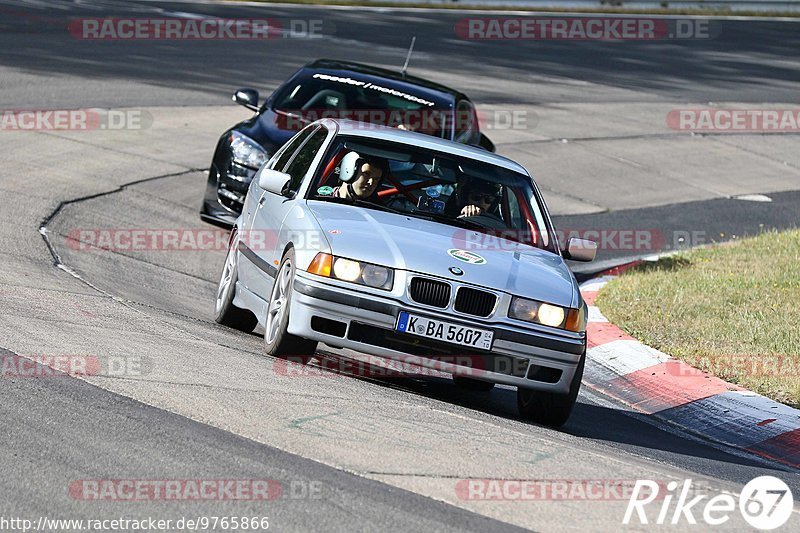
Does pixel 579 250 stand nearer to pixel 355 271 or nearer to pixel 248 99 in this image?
pixel 355 271

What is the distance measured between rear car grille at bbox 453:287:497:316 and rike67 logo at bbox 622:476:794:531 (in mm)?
Answer: 1546

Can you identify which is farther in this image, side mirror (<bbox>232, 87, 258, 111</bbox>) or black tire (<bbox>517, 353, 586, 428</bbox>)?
side mirror (<bbox>232, 87, 258, 111</bbox>)

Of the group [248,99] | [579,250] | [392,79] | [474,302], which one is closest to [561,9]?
[392,79]

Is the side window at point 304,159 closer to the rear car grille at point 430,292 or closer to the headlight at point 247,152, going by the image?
the rear car grille at point 430,292

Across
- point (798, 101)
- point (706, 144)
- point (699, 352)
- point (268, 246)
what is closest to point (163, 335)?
point (268, 246)

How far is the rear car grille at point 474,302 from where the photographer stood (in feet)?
23.7

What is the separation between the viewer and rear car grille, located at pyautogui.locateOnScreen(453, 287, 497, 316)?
7.24 metres

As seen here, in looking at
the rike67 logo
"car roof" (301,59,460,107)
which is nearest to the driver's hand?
the rike67 logo

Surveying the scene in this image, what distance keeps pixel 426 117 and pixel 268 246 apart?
4595mm

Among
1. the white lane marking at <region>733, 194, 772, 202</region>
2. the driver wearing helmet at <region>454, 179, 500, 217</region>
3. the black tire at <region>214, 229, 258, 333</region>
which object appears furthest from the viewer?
the white lane marking at <region>733, 194, 772, 202</region>

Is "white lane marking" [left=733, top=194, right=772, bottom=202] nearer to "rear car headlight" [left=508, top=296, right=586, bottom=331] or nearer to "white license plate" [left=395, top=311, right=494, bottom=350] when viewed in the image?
"rear car headlight" [left=508, top=296, right=586, bottom=331]

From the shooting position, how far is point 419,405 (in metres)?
7.06

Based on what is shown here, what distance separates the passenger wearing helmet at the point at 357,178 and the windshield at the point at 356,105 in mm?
3828

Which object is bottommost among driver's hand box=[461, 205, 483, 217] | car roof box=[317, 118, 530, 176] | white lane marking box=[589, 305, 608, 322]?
white lane marking box=[589, 305, 608, 322]
